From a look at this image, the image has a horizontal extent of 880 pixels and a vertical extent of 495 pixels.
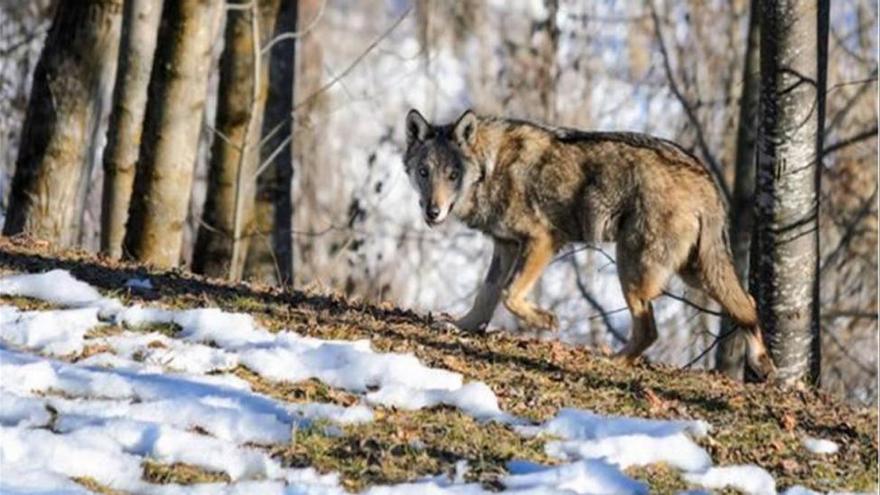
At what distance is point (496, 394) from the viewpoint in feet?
27.3

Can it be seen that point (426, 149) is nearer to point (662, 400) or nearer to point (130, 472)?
point (662, 400)

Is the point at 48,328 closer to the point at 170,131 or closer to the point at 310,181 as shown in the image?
the point at 170,131

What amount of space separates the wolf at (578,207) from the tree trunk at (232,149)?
5216 millimetres

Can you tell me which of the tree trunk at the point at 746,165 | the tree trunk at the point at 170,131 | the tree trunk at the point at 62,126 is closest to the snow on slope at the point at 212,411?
the tree trunk at the point at 62,126

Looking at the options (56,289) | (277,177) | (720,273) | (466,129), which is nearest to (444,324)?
(466,129)

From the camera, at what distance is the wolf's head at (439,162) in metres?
10.7

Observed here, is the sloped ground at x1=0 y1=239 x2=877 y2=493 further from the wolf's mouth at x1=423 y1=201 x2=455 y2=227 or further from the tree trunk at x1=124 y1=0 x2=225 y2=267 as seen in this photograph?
the tree trunk at x1=124 y1=0 x2=225 y2=267

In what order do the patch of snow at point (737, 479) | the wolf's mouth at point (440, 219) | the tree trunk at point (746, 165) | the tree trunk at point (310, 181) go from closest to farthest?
the patch of snow at point (737, 479), the wolf's mouth at point (440, 219), the tree trunk at point (746, 165), the tree trunk at point (310, 181)

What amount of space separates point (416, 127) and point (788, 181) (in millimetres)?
2374

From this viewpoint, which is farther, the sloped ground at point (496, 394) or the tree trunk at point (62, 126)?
the tree trunk at point (62, 126)

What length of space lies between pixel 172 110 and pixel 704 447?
7.06 m

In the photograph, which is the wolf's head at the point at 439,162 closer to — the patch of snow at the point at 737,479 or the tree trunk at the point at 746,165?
the patch of snow at the point at 737,479

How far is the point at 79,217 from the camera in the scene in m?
14.1

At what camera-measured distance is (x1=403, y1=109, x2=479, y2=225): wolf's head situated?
1068 cm
